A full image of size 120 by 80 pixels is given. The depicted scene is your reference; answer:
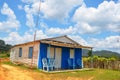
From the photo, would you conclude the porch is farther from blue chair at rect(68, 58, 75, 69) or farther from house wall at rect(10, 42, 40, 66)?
house wall at rect(10, 42, 40, 66)

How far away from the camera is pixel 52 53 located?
21953mm

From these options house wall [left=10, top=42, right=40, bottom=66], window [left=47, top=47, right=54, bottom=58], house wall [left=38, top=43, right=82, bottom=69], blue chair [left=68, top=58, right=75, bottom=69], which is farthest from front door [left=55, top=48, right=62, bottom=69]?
house wall [left=10, top=42, right=40, bottom=66]

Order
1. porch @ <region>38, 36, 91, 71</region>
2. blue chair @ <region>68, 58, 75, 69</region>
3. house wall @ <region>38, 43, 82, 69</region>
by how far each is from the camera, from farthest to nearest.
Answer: blue chair @ <region>68, 58, 75, 69</region>
house wall @ <region>38, 43, 82, 69</region>
porch @ <region>38, 36, 91, 71</region>

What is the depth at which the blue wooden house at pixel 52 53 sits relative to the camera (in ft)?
67.8

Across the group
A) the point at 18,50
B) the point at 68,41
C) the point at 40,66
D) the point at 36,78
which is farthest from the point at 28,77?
the point at 18,50

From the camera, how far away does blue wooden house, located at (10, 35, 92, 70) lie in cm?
2067

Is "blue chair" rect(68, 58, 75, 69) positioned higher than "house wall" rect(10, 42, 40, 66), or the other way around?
"house wall" rect(10, 42, 40, 66)

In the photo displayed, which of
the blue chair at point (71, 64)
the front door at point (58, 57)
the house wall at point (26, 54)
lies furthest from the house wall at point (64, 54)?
the house wall at point (26, 54)

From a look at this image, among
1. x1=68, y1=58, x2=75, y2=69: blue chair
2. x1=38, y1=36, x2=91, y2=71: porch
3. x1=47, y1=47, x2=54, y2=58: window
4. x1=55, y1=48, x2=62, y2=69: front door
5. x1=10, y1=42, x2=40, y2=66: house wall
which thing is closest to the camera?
x1=38, y1=36, x2=91, y2=71: porch

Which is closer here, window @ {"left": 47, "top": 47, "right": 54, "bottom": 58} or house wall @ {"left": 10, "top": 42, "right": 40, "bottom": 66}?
house wall @ {"left": 10, "top": 42, "right": 40, "bottom": 66}

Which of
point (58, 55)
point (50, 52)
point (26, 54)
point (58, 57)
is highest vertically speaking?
point (50, 52)

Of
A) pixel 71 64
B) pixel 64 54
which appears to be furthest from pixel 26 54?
pixel 71 64

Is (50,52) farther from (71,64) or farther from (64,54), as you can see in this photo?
(71,64)

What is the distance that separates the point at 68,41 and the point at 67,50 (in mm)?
2008
